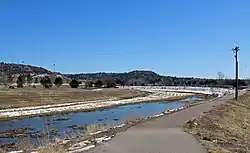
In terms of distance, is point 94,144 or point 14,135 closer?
point 94,144

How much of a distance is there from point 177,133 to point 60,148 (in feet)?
20.8

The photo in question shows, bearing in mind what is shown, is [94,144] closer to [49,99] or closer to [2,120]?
[2,120]

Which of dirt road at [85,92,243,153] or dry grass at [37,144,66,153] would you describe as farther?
dirt road at [85,92,243,153]

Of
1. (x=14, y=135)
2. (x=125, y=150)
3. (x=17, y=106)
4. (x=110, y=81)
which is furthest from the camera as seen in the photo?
(x=110, y=81)

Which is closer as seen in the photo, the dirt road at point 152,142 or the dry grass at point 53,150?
the dry grass at point 53,150

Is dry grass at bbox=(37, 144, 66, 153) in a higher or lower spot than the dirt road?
lower

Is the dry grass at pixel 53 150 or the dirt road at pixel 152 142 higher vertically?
the dirt road at pixel 152 142

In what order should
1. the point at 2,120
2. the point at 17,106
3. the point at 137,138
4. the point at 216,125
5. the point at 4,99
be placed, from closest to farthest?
1. the point at 137,138
2. the point at 216,125
3. the point at 2,120
4. the point at 17,106
5. the point at 4,99

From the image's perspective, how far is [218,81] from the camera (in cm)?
19525

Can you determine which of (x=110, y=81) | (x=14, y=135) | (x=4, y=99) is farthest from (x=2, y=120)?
(x=110, y=81)

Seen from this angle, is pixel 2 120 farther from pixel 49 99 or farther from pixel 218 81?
pixel 218 81

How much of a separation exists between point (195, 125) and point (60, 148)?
9.65 metres

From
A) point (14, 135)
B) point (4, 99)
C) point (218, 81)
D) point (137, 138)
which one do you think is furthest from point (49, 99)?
point (218, 81)

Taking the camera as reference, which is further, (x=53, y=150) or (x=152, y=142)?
(x=152, y=142)
